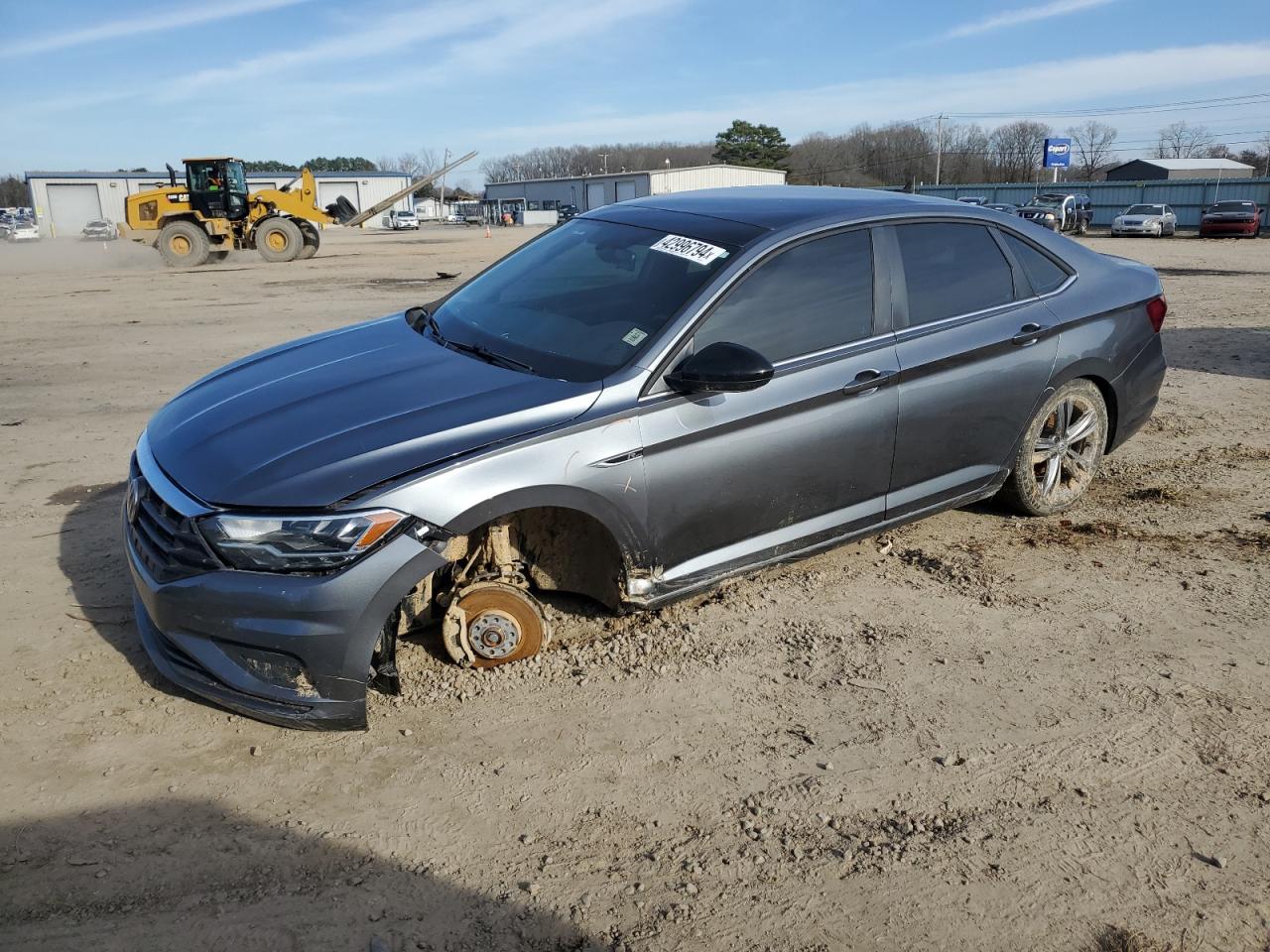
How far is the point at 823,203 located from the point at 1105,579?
2186 millimetres

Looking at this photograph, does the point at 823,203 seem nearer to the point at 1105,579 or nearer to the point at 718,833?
the point at 1105,579

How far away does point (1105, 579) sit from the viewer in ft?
14.8

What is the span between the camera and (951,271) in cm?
445

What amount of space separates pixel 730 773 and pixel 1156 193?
189 feet

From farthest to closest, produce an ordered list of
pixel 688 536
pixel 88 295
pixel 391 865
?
pixel 88 295 < pixel 688 536 < pixel 391 865

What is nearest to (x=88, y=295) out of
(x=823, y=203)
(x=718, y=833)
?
(x=823, y=203)

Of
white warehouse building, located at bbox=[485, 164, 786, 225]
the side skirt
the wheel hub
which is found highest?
white warehouse building, located at bbox=[485, 164, 786, 225]

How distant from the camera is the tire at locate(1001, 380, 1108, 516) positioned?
4.86 metres

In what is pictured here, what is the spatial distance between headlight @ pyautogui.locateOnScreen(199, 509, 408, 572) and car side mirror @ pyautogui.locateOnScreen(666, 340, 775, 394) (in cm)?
123

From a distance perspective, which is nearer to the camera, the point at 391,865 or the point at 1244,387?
the point at 391,865

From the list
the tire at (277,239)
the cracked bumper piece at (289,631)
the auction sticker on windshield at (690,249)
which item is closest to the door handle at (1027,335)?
the auction sticker on windshield at (690,249)

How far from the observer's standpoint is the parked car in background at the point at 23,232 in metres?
53.9

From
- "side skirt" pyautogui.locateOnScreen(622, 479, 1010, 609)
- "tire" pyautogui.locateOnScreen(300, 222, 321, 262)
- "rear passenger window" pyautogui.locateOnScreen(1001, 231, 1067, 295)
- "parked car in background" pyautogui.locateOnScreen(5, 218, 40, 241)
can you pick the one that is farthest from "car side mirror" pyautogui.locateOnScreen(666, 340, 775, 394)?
"parked car in background" pyautogui.locateOnScreen(5, 218, 40, 241)

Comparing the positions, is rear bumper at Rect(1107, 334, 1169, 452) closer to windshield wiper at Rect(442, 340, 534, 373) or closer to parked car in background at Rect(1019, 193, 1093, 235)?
windshield wiper at Rect(442, 340, 534, 373)
